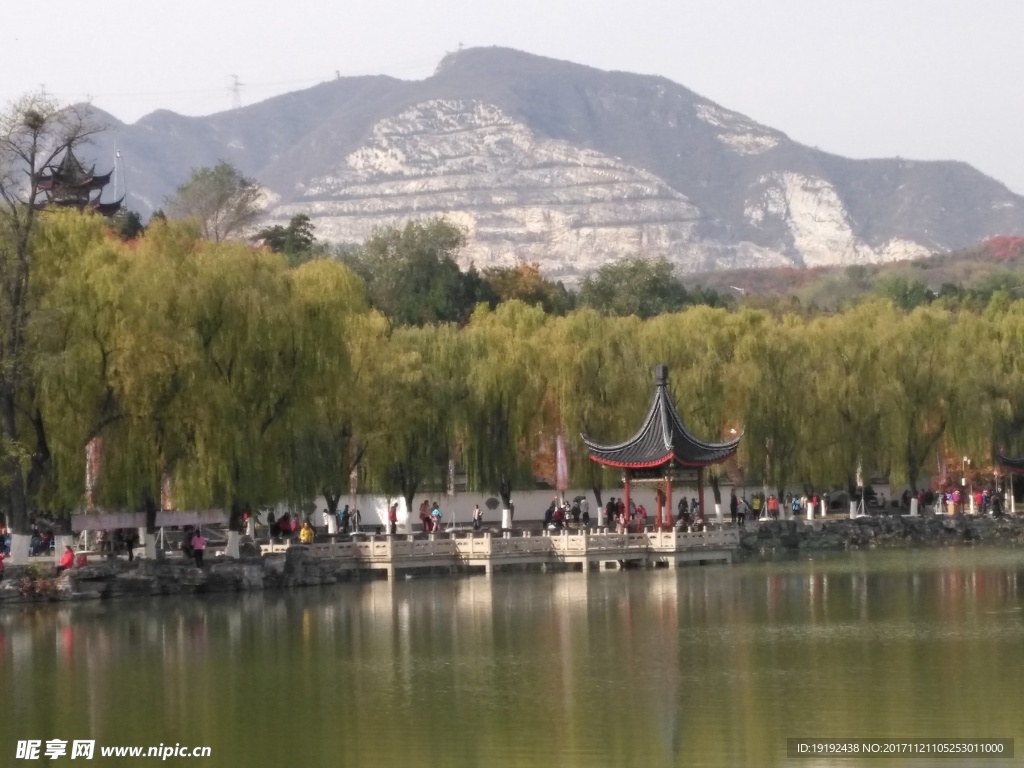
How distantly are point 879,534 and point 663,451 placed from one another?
9415 millimetres

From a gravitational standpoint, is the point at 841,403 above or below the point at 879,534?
above

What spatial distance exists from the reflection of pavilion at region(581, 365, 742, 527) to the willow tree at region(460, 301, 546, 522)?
13.6 feet

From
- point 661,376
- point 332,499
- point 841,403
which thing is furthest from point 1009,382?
point 332,499

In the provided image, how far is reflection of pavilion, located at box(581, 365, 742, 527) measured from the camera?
1527 inches

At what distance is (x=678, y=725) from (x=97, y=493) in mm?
15713

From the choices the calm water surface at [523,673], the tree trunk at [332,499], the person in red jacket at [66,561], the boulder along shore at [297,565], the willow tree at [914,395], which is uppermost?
the willow tree at [914,395]

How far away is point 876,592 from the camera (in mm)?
30781

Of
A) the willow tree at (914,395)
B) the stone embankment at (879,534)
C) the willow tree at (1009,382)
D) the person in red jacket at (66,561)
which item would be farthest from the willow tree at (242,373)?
the willow tree at (1009,382)

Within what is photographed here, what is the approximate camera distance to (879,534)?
45.4m

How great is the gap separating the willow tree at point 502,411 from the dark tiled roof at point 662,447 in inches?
169

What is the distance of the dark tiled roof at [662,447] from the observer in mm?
38719

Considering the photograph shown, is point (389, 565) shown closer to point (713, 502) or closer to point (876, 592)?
point (876, 592)

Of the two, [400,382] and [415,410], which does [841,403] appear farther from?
[400,382]

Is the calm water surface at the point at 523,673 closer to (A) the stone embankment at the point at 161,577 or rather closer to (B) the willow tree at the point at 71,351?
(A) the stone embankment at the point at 161,577
